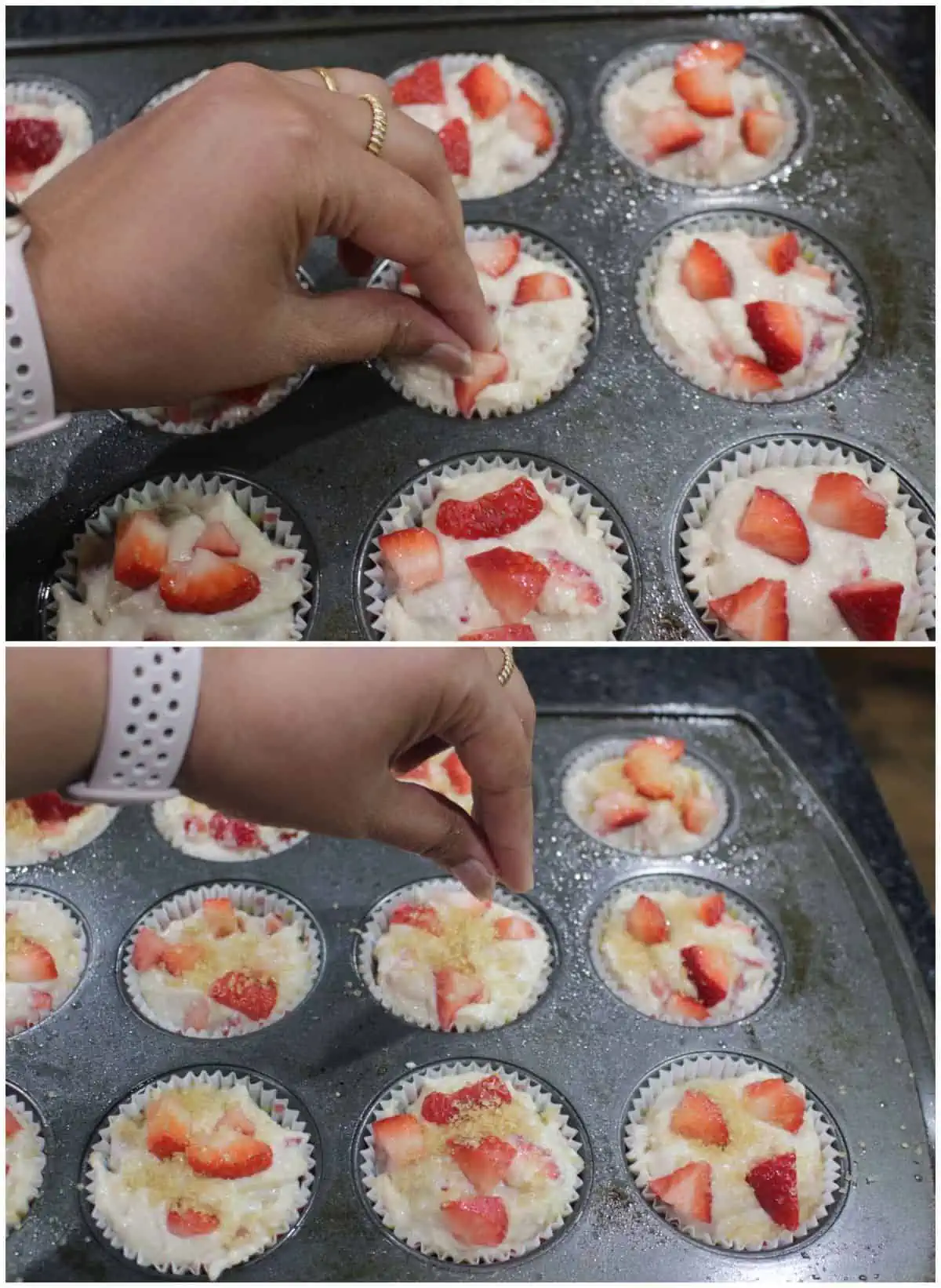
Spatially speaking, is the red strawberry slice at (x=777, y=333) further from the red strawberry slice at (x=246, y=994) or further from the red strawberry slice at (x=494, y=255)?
the red strawberry slice at (x=246, y=994)

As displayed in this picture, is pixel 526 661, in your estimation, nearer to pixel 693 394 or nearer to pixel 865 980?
pixel 693 394

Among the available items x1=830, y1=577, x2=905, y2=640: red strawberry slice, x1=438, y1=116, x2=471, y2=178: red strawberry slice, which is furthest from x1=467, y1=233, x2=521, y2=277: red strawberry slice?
x1=830, y1=577, x2=905, y2=640: red strawberry slice

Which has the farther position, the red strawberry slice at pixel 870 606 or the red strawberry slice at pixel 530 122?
the red strawberry slice at pixel 530 122

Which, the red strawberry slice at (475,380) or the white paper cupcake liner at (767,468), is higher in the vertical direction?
the red strawberry slice at (475,380)

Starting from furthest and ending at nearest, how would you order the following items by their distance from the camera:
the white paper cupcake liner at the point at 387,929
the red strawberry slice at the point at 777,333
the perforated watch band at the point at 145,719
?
the red strawberry slice at the point at 777,333 < the white paper cupcake liner at the point at 387,929 < the perforated watch band at the point at 145,719

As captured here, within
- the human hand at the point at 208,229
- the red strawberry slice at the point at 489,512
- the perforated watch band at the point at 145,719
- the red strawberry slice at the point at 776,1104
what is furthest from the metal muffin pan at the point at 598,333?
the red strawberry slice at the point at 776,1104

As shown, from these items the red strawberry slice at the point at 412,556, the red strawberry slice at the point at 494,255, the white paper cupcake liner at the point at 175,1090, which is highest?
the red strawberry slice at the point at 494,255

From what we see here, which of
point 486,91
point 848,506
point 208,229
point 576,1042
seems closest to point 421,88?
point 486,91

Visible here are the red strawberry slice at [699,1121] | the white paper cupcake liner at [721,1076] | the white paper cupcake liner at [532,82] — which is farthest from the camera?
the white paper cupcake liner at [532,82]
